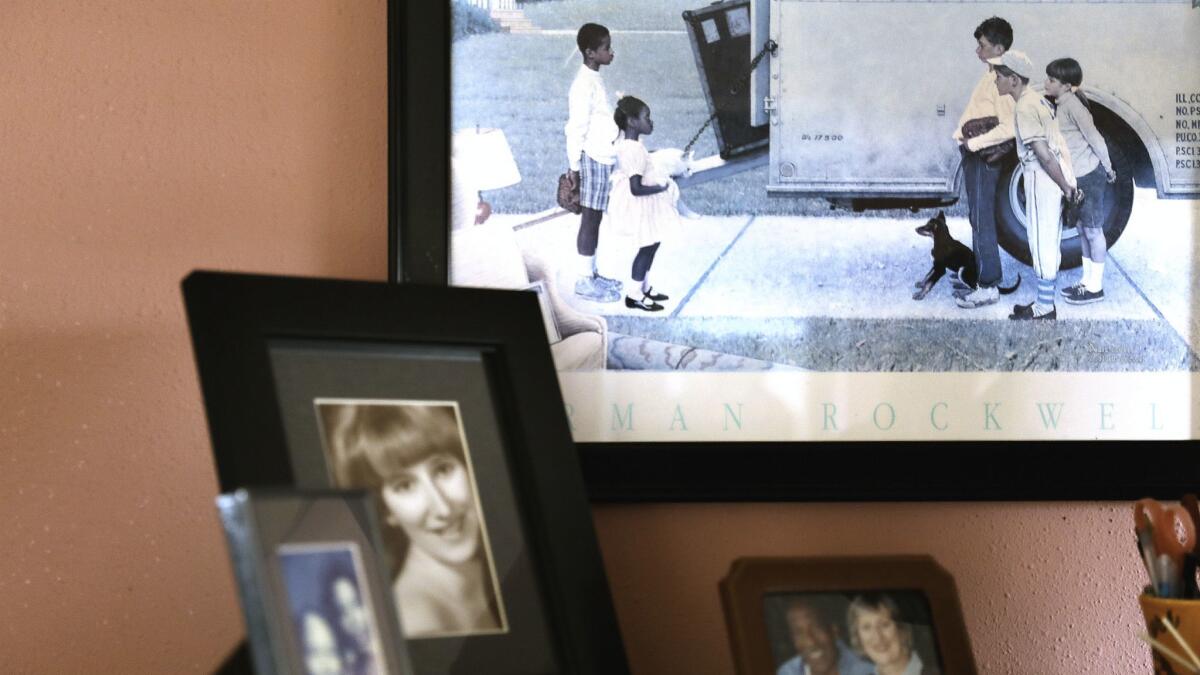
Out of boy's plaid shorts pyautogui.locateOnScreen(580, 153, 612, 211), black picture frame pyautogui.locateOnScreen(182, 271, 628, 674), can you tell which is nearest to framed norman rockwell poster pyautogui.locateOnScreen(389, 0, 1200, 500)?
boy's plaid shorts pyautogui.locateOnScreen(580, 153, 612, 211)

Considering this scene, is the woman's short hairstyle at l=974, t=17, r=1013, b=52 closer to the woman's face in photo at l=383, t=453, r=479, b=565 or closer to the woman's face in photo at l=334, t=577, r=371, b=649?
the woman's face in photo at l=383, t=453, r=479, b=565

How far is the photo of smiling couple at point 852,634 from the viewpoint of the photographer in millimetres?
819

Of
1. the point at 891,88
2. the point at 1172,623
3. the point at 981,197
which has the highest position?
the point at 891,88

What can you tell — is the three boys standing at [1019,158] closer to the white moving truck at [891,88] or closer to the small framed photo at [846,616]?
the white moving truck at [891,88]

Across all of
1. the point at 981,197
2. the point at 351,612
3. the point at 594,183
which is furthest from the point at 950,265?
the point at 351,612

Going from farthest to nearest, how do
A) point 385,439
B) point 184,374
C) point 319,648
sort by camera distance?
point 184,374, point 385,439, point 319,648

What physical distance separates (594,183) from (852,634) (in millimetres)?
427

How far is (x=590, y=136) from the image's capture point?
994 mm

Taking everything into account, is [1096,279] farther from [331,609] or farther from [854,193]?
[331,609]

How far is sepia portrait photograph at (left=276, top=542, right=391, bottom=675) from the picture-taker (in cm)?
56

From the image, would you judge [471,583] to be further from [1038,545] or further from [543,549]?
[1038,545]

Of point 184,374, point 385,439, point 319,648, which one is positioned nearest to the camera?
point 319,648

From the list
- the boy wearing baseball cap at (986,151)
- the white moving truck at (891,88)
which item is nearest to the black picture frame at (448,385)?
the white moving truck at (891,88)

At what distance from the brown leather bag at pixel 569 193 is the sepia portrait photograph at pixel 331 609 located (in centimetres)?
46
